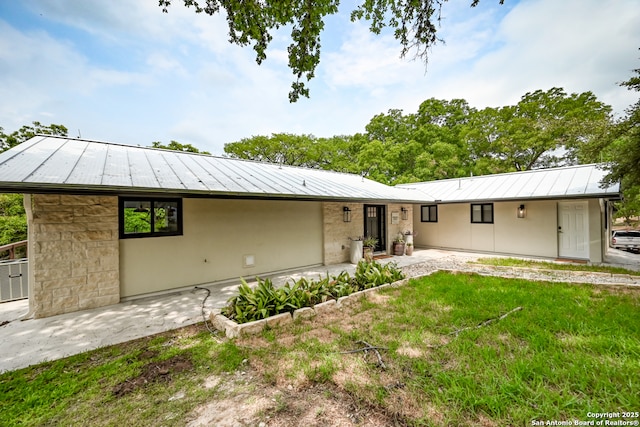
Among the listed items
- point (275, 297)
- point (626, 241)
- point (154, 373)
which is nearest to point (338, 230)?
point (275, 297)

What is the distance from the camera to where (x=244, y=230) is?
22.2ft

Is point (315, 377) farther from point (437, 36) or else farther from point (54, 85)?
point (54, 85)

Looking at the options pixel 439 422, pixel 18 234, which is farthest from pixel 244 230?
pixel 18 234

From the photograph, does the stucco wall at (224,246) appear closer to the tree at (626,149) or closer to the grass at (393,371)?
the grass at (393,371)

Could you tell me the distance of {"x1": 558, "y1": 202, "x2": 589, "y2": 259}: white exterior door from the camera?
852cm

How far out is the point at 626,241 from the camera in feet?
37.3

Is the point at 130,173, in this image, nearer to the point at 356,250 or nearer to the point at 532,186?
the point at 356,250

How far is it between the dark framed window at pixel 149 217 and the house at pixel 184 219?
0.07 ft

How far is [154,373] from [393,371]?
2.55m

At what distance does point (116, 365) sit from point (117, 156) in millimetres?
4578

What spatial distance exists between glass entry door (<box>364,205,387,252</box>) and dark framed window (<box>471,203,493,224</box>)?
4.20m

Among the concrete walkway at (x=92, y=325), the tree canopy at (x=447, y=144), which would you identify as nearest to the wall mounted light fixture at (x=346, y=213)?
the concrete walkway at (x=92, y=325)

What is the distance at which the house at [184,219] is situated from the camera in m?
4.28

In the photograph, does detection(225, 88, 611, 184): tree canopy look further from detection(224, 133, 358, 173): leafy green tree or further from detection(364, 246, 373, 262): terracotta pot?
detection(364, 246, 373, 262): terracotta pot
